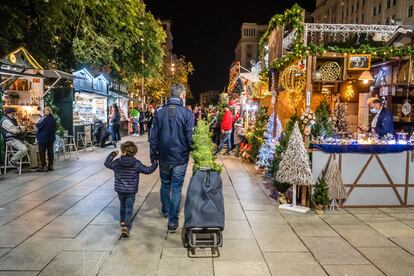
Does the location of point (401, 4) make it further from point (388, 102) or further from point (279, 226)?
point (279, 226)

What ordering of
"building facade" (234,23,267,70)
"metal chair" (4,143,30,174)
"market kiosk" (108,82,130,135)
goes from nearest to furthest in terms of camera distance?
"metal chair" (4,143,30,174)
"market kiosk" (108,82,130,135)
"building facade" (234,23,267,70)

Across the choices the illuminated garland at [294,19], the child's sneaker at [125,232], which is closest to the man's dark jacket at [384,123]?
the illuminated garland at [294,19]

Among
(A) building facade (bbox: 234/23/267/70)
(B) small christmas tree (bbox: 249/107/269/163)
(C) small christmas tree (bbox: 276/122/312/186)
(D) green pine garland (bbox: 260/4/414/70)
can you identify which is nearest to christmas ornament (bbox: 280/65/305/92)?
(D) green pine garland (bbox: 260/4/414/70)

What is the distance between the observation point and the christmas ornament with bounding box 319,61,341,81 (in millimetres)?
9805

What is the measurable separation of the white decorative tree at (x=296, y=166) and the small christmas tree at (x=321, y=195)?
0.15m

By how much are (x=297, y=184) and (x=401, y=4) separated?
45061 millimetres

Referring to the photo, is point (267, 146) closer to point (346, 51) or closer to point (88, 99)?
point (346, 51)

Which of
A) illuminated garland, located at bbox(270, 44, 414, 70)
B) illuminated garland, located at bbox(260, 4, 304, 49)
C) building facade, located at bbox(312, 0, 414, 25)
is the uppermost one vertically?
building facade, located at bbox(312, 0, 414, 25)

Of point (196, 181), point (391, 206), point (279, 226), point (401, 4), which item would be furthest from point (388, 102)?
point (401, 4)

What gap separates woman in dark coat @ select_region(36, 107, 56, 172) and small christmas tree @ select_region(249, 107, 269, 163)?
18.8 feet

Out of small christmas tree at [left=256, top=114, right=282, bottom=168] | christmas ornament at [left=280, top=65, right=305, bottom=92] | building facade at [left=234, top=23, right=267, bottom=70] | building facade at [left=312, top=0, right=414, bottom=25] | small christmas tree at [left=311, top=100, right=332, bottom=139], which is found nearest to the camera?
small christmas tree at [left=311, top=100, right=332, bottom=139]

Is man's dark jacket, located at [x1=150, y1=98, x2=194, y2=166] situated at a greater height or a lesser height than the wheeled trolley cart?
greater

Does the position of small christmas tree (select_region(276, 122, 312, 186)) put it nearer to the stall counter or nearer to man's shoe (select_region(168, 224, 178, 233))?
the stall counter

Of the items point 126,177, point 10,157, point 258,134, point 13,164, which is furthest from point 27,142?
point 126,177
